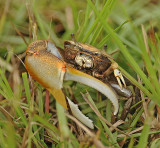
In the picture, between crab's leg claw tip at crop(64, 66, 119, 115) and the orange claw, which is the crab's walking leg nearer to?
crab's leg claw tip at crop(64, 66, 119, 115)

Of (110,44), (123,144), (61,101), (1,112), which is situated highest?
(110,44)

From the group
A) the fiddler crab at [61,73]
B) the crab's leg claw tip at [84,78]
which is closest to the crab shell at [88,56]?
the fiddler crab at [61,73]

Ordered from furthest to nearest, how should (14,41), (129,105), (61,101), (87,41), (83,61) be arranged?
(14,41) < (87,41) < (83,61) < (129,105) < (61,101)

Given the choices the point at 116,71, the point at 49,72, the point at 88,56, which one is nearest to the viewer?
the point at 49,72

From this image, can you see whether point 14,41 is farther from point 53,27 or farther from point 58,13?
point 58,13

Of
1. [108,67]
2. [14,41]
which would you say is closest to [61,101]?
[108,67]

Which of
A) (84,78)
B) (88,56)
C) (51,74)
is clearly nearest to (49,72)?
(51,74)

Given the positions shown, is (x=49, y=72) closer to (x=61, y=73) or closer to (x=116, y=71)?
(x=61, y=73)

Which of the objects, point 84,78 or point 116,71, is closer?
point 84,78

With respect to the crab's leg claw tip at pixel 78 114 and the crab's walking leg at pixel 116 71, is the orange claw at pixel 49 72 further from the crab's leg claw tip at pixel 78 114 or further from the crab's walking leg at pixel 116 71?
the crab's walking leg at pixel 116 71

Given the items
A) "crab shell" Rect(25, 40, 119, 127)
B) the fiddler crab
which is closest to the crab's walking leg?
the fiddler crab

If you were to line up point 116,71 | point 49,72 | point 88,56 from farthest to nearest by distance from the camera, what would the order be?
point 88,56
point 116,71
point 49,72
